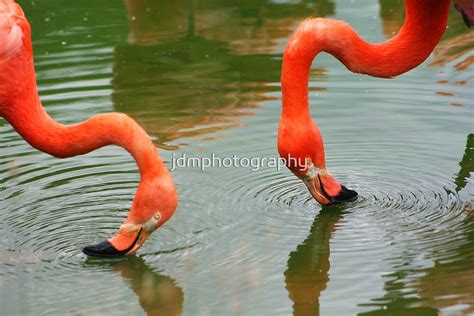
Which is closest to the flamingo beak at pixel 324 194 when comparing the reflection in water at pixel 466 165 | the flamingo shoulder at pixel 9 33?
the reflection in water at pixel 466 165

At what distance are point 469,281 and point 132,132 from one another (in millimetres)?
2212

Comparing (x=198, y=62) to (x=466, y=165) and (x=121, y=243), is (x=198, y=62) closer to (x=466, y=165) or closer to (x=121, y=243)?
(x=466, y=165)

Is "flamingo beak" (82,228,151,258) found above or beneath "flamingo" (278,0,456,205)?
beneath

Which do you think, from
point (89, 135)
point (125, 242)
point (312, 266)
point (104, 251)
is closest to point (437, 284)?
point (312, 266)

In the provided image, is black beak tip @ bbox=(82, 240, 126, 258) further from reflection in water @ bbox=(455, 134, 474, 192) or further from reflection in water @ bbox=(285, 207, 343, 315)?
reflection in water @ bbox=(455, 134, 474, 192)

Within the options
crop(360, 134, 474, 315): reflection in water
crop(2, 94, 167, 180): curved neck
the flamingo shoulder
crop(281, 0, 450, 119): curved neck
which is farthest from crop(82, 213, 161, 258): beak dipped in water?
crop(360, 134, 474, 315): reflection in water

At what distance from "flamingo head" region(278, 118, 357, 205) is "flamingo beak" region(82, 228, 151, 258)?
3.52 ft

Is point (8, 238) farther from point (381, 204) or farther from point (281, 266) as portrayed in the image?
point (381, 204)

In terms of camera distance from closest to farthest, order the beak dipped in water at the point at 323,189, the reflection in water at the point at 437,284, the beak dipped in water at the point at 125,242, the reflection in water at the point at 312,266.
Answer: the reflection in water at the point at 437,284 → the reflection in water at the point at 312,266 → the beak dipped in water at the point at 125,242 → the beak dipped in water at the point at 323,189

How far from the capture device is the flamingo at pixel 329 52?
6.90 meters

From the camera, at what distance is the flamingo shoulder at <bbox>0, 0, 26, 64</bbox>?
6.73 m

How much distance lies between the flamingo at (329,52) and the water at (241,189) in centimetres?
34

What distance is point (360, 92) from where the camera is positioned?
9.37 meters

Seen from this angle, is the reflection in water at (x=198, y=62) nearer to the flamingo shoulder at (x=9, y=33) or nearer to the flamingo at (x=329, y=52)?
the flamingo at (x=329, y=52)
